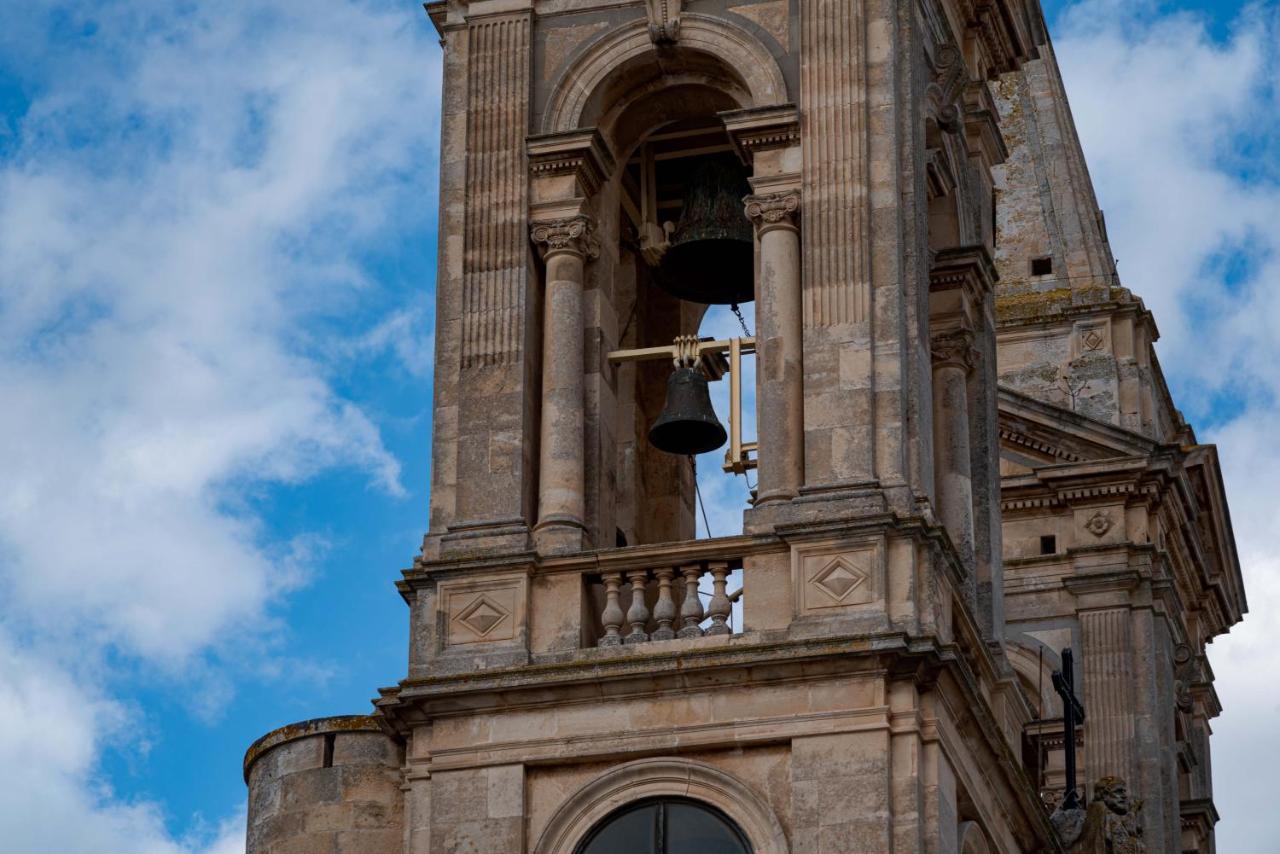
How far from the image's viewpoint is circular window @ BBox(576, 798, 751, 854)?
107ft

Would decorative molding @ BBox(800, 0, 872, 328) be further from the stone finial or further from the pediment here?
the pediment

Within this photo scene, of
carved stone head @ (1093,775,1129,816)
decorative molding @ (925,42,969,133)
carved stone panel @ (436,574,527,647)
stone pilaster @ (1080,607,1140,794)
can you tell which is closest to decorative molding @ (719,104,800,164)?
decorative molding @ (925,42,969,133)

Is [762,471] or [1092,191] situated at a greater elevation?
[1092,191]

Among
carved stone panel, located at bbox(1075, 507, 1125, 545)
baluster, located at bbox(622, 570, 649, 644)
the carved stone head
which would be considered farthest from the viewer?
carved stone panel, located at bbox(1075, 507, 1125, 545)

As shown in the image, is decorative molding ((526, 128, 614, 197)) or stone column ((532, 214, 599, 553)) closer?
stone column ((532, 214, 599, 553))

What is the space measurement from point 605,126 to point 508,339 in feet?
7.79

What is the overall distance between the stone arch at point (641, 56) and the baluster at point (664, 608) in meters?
4.27

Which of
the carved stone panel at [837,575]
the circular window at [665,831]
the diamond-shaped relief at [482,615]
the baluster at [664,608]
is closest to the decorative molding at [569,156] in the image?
the baluster at [664,608]

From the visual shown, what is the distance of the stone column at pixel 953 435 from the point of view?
36.9 meters

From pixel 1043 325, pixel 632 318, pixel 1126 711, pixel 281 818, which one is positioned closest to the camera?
pixel 281 818

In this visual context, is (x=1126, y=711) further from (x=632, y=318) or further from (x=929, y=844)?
(x=929, y=844)

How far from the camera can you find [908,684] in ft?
108

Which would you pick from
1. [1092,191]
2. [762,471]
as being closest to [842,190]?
[762,471]

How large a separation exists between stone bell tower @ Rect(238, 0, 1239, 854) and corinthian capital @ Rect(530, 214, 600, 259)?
33mm
